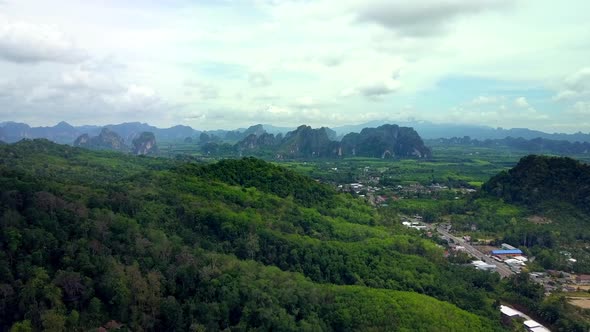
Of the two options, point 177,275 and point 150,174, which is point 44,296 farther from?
point 150,174

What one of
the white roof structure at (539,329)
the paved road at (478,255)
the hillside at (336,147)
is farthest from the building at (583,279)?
the hillside at (336,147)

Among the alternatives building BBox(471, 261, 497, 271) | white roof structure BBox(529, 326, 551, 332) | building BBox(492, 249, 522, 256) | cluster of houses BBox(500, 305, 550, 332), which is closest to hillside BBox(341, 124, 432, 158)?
building BBox(492, 249, 522, 256)

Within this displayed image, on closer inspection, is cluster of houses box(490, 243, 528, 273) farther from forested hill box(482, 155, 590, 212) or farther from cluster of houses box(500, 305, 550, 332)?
forested hill box(482, 155, 590, 212)

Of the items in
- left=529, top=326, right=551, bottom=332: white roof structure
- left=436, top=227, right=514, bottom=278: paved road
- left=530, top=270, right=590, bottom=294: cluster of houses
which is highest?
left=436, top=227, right=514, bottom=278: paved road

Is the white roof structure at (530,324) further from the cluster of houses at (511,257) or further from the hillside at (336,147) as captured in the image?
the hillside at (336,147)

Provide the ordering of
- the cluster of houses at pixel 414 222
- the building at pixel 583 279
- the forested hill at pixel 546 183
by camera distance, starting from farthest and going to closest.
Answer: the forested hill at pixel 546 183 < the cluster of houses at pixel 414 222 < the building at pixel 583 279

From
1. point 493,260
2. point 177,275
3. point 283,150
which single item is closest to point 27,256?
point 177,275

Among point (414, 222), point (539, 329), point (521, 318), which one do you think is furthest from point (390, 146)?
point (539, 329)
